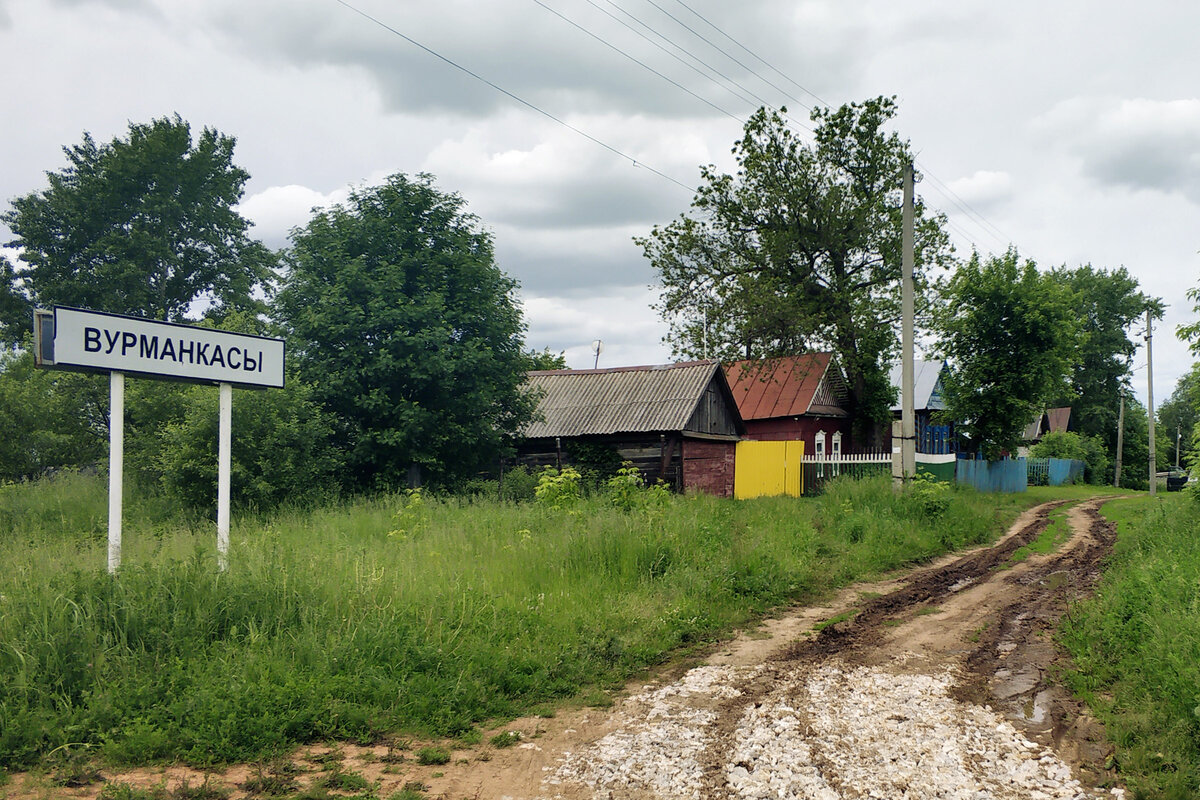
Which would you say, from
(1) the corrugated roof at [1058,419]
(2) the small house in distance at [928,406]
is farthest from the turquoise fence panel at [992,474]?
(1) the corrugated roof at [1058,419]

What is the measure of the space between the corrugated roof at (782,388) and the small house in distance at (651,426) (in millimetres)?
7471

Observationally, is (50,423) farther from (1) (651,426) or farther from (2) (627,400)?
(1) (651,426)

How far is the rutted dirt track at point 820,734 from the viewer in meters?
4.52

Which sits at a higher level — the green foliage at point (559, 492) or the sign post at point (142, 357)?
the sign post at point (142, 357)

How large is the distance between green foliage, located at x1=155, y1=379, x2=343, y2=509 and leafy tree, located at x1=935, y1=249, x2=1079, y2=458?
25.5m

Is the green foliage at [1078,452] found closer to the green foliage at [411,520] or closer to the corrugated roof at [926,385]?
the corrugated roof at [926,385]

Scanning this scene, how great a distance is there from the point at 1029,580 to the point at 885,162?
74.7 ft

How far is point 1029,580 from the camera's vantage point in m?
11.6

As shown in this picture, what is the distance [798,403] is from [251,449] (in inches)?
979

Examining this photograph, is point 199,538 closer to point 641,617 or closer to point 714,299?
point 641,617

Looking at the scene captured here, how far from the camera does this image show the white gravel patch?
4465 millimetres

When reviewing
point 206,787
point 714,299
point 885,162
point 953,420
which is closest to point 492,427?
point 714,299

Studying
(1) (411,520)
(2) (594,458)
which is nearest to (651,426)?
(2) (594,458)

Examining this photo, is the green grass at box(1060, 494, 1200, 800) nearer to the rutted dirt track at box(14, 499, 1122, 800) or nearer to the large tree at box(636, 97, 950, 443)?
the rutted dirt track at box(14, 499, 1122, 800)
